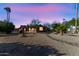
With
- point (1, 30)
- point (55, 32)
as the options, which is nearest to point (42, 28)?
point (55, 32)

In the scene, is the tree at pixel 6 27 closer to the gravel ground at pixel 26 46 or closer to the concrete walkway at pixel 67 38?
the gravel ground at pixel 26 46

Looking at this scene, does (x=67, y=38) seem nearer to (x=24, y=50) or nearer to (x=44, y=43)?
(x=44, y=43)

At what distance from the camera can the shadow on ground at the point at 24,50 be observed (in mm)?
4594

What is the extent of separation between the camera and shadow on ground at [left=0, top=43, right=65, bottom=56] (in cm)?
459

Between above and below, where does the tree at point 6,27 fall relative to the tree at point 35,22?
below

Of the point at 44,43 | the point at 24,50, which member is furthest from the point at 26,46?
the point at 44,43

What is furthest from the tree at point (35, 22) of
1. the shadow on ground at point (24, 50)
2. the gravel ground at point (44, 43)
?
Answer: the shadow on ground at point (24, 50)

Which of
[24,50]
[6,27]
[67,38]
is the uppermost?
[6,27]

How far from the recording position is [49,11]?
4.63 m

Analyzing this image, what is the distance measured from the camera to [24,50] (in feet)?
15.1

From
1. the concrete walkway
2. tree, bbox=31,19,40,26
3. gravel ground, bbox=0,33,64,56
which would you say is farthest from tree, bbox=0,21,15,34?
the concrete walkway

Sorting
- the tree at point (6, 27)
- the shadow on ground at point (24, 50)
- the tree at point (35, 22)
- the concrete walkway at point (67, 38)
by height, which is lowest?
the shadow on ground at point (24, 50)

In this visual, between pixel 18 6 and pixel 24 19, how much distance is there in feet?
0.49

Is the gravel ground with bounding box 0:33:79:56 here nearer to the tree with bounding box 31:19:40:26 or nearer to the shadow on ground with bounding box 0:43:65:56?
the shadow on ground with bounding box 0:43:65:56
